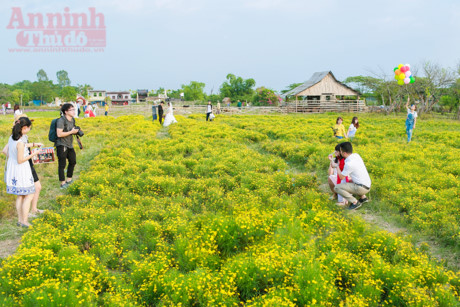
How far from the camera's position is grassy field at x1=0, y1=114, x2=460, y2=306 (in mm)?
4562

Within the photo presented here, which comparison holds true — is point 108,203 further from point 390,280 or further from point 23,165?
point 390,280

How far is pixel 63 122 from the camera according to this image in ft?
30.0

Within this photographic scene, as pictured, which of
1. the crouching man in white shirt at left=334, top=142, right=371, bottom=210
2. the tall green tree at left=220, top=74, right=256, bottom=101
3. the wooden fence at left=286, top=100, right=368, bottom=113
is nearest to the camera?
the crouching man in white shirt at left=334, top=142, right=371, bottom=210

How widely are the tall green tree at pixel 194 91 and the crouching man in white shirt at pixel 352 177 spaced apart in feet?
340

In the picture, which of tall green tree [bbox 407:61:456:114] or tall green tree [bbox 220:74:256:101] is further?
tall green tree [bbox 220:74:256:101]

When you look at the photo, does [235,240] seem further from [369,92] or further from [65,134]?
[369,92]

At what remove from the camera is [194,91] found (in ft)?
368

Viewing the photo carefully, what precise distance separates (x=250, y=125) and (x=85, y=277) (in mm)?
19253

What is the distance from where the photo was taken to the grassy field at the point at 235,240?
4562 millimetres

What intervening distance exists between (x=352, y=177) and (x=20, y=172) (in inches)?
306

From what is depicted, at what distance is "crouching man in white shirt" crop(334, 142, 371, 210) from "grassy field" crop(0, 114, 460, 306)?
400mm

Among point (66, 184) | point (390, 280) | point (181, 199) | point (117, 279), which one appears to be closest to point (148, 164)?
point (66, 184)

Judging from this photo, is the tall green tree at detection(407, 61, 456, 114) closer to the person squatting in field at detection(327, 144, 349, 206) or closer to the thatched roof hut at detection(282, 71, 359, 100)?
the thatched roof hut at detection(282, 71, 359, 100)

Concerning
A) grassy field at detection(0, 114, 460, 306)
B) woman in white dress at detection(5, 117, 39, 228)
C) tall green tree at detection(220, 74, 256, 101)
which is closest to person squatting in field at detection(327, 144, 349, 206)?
grassy field at detection(0, 114, 460, 306)
